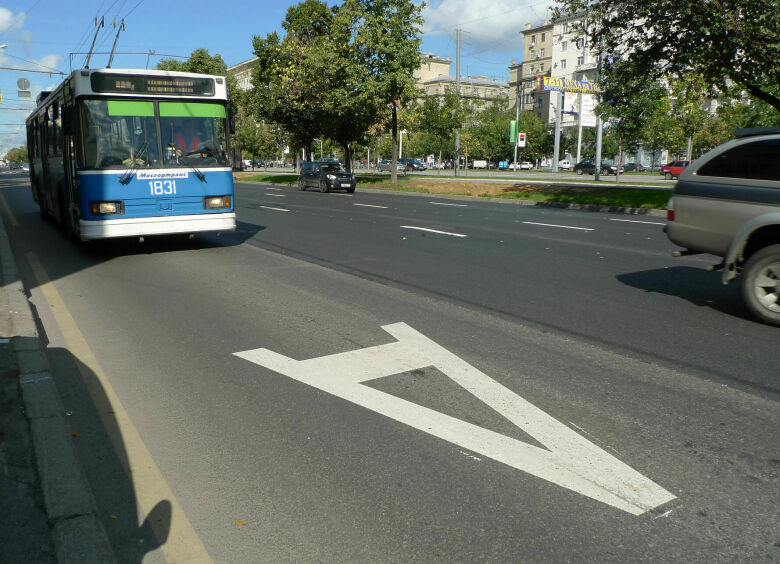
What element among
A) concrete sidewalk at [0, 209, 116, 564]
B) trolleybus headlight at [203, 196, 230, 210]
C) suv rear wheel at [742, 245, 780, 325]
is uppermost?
trolleybus headlight at [203, 196, 230, 210]

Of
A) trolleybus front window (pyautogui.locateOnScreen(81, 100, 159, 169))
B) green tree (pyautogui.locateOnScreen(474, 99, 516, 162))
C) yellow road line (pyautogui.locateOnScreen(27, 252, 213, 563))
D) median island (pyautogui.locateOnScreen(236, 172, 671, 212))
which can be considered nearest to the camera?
yellow road line (pyautogui.locateOnScreen(27, 252, 213, 563))

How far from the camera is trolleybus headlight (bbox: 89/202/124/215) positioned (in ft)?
35.6

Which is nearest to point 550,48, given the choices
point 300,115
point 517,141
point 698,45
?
point 517,141

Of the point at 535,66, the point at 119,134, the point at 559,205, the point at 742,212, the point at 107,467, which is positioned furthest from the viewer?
the point at 535,66

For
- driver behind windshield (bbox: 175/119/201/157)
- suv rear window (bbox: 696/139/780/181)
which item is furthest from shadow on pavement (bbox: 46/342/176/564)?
driver behind windshield (bbox: 175/119/201/157)

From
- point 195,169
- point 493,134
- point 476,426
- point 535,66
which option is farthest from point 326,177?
point 535,66

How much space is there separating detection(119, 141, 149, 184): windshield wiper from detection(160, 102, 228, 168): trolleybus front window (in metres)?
0.34

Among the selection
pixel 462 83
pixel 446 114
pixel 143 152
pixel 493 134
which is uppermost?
pixel 462 83

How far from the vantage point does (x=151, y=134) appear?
37.2 ft

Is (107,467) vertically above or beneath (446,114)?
beneath

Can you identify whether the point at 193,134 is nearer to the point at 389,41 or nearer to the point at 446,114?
the point at 389,41

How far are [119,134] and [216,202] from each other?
6.44ft

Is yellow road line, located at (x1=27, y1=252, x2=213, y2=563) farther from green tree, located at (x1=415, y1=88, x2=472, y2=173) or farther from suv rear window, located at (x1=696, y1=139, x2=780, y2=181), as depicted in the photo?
green tree, located at (x1=415, y1=88, x2=472, y2=173)

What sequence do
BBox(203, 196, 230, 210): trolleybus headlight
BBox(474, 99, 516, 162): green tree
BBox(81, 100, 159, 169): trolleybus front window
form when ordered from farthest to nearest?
1. BBox(474, 99, 516, 162): green tree
2. BBox(203, 196, 230, 210): trolleybus headlight
3. BBox(81, 100, 159, 169): trolleybus front window
